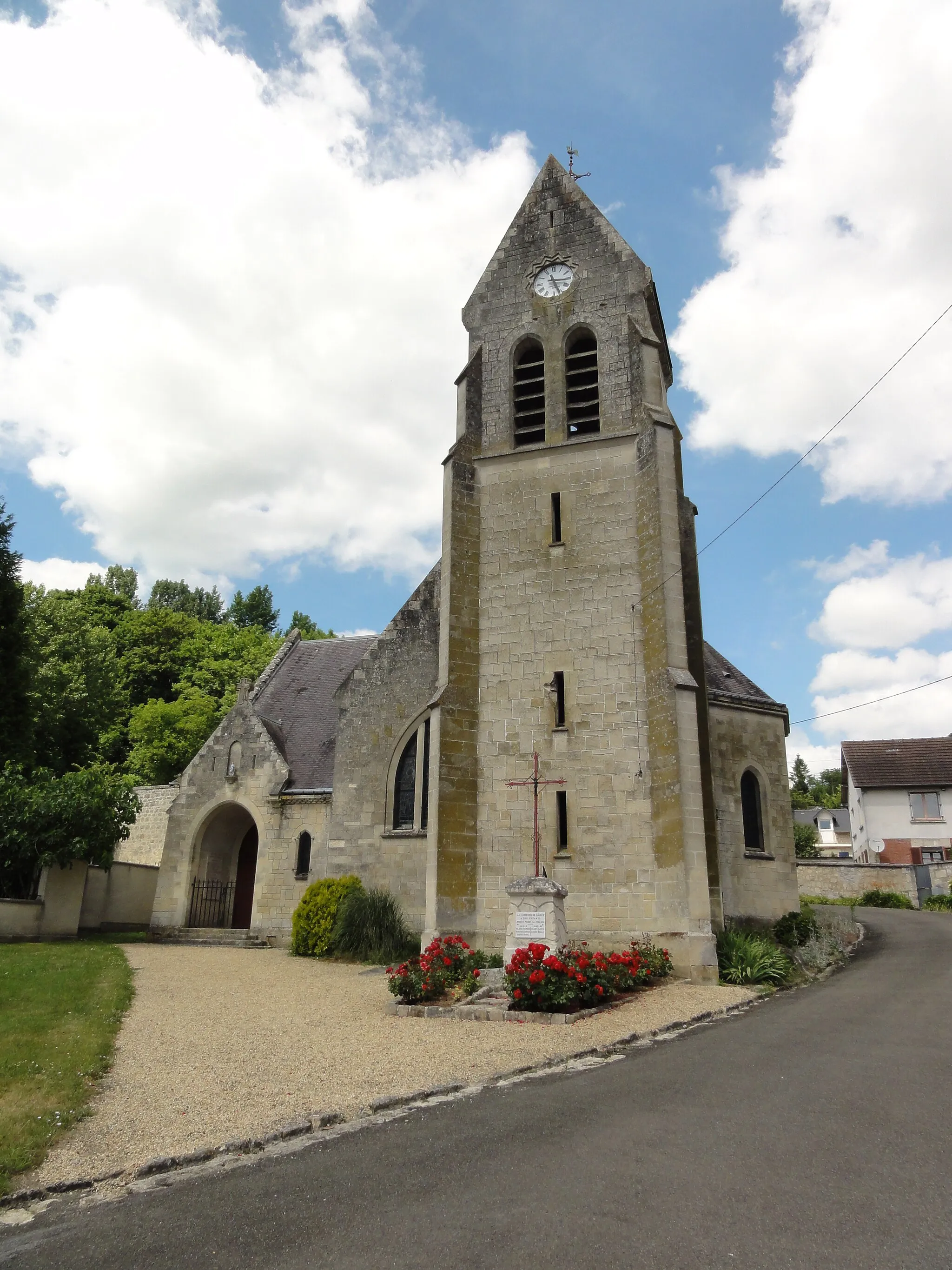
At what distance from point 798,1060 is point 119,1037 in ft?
21.6

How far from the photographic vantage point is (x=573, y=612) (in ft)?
54.4

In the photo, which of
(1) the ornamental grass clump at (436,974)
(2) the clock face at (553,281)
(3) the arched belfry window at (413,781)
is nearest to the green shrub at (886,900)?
(3) the arched belfry window at (413,781)

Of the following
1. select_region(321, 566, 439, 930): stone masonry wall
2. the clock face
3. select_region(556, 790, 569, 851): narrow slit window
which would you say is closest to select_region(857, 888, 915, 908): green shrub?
select_region(321, 566, 439, 930): stone masonry wall

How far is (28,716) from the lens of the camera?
23.1 meters

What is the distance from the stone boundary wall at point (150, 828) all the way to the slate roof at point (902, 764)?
2996 centimetres

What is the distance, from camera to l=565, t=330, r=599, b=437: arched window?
17906mm

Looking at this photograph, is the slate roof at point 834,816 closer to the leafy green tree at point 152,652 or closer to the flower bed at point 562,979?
the leafy green tree at point 152,652

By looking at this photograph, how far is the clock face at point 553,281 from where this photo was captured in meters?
18.7

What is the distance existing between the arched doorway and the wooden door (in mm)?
12

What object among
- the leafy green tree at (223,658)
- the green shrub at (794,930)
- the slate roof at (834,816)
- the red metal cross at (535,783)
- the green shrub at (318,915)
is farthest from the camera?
the slate roof at (834,816)

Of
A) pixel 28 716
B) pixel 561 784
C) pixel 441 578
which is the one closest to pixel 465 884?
pixel 561 784

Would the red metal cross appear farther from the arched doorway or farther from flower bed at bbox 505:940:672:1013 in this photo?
the arched doorway

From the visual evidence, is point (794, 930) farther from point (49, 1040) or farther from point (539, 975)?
point (49, 1040)

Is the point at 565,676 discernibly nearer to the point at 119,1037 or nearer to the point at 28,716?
the point at 119,1037
